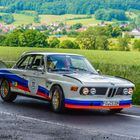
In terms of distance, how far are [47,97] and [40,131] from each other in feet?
13.0

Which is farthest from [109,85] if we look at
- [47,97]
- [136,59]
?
[136,59]

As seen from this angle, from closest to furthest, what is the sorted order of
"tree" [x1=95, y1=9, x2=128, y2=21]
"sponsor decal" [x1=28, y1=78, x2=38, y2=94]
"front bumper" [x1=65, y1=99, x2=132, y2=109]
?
"front bumper" [x1=65, y1=99, x2=132, y2=109] → "sponsor decal" [x1=28, y1=78, x2=38, y2=94] → "tree" [x1=95, y1=9, x2=128, y2=21]

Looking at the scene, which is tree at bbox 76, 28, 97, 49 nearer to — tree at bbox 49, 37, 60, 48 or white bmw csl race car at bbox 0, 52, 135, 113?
tree at bbox 49, 37, 60, 48

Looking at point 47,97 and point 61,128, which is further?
point 47,97

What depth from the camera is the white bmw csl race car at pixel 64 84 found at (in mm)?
13242

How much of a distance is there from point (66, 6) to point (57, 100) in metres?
81.2

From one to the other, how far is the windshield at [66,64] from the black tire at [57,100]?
0.86 meters

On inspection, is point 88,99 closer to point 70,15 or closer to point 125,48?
point 125,48

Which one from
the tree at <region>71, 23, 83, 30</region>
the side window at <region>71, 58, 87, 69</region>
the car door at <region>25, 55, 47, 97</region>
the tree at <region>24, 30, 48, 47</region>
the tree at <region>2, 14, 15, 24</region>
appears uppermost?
the side window at <region>71, 58, 87, 69</region>

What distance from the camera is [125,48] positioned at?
230ft

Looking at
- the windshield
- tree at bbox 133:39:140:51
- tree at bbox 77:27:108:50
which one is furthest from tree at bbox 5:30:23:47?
the windshield

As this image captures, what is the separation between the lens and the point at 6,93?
52.7 feet

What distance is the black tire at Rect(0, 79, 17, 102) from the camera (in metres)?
16.0

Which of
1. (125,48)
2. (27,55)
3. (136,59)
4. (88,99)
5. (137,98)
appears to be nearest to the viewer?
(88,99)
